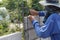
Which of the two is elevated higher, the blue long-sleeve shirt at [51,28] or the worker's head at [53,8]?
the worker's head at [53,8]

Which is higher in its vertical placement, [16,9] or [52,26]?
[16,9]

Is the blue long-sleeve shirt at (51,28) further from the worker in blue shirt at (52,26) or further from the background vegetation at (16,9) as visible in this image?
the background vegetation at (16,9)

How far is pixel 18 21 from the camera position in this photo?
2.34m

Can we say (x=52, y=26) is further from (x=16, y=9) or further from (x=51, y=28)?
(x=16, y=9)

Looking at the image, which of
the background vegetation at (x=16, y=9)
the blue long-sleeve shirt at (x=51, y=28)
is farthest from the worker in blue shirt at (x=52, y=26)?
the background vegetation at (x=16, y=9)

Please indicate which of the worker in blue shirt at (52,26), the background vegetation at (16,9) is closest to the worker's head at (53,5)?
the worker in blue shirt at (52,26)

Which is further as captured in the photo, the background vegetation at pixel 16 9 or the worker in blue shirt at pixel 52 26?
the background vegetation at pixel 16 9

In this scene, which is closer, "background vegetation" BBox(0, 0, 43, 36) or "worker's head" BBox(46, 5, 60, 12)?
"worker's head" BBox(46, 5, 60, 12)

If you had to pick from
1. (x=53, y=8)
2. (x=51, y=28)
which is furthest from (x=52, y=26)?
(x=53, y=8)

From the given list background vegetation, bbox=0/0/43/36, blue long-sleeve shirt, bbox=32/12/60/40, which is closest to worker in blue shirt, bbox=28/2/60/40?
blue long-sleeve shirt, bbox=32/12/60/40

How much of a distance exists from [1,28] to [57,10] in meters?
0.70

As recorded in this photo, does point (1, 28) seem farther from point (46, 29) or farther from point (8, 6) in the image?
point (46, 29)

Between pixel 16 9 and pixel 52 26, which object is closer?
pixel 52 26

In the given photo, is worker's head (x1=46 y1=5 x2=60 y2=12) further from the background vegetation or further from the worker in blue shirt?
the background vegetation
